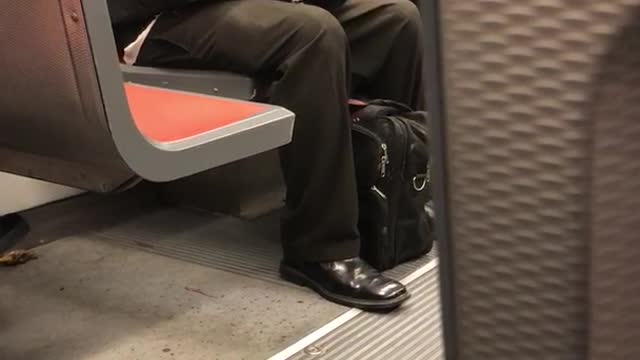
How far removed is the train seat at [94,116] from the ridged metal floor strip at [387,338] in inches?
15.3

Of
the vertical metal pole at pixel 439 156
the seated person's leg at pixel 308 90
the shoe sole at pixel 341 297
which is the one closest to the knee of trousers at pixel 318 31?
the seated person's leg at pixel 308 90

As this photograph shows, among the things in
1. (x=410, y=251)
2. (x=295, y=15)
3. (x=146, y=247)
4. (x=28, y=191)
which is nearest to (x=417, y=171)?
(x=410, y=251)

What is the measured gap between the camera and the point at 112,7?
1684mm

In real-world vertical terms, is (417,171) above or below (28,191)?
above

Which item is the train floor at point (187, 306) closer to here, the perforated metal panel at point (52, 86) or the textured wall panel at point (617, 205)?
the perforated metal panel at point (52, 86)

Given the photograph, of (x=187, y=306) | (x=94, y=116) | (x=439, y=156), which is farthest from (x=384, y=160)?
(x=439, y=156)

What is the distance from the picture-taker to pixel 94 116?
1111 millimetres

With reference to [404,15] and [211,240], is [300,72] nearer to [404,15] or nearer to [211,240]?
[404,15]

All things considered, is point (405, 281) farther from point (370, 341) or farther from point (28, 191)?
point (28, 191)

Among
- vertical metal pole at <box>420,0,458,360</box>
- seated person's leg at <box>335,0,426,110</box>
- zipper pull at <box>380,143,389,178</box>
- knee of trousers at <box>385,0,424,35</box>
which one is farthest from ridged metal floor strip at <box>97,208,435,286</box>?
vertical metal pole at <box>420,0,458,360</box>

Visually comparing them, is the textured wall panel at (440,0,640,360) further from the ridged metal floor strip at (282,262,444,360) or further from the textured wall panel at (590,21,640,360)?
the ridged metal floor strip at (282,262,444,360)

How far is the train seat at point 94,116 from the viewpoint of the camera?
1.08 m

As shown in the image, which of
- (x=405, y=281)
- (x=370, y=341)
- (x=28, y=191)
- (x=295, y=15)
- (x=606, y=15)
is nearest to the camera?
(x=606, y=15)

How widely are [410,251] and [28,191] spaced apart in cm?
107
